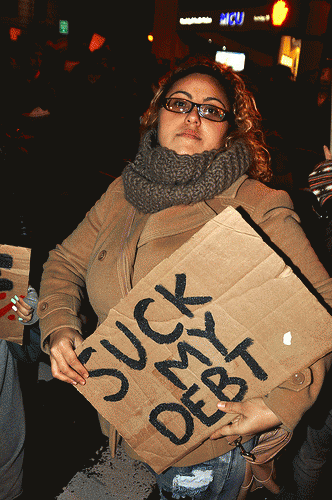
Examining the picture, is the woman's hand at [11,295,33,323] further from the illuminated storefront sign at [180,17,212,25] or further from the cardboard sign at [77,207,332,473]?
the illuminated storefront sign at [180,17,212,25]

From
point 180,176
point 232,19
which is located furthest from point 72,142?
point 232,19

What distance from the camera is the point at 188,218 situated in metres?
1.41

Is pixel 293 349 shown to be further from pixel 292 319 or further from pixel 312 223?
pixel 312 223

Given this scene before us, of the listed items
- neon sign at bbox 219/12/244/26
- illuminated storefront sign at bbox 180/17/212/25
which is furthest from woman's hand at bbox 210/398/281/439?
illuminated storefront sign at bbox 180/17/212/25

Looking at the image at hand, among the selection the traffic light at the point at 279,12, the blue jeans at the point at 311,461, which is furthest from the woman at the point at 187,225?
the traffic light at the point at 279,12

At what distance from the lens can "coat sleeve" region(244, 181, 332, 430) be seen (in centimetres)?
114

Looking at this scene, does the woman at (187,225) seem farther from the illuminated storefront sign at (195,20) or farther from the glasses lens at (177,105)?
the illuminated storefront sign at (195,20)

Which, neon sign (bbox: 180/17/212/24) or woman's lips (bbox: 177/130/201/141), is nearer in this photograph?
woman's lips (bbox: 177/130/201/141)

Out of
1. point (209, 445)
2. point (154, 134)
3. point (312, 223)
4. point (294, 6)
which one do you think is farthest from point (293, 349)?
point (294, 6)

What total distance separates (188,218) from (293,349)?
1.96 feet

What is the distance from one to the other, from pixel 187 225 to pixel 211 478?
929 millimetres

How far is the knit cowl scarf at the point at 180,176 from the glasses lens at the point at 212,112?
0.15 m

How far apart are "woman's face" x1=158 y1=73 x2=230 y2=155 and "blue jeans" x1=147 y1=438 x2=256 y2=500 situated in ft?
3.75

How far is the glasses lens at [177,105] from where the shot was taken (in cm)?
161
